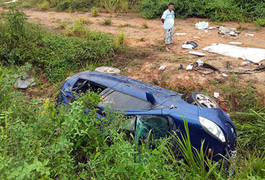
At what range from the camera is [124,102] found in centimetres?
372

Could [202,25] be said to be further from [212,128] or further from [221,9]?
[212,128]

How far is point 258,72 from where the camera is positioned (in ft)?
19.1

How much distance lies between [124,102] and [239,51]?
504 cm

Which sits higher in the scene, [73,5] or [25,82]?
[73,5]

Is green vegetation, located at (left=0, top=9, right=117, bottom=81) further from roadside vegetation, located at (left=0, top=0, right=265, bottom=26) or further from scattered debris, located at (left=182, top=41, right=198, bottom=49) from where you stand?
roadside vegetation, located at (left=0, top=0, right=265, bottom=26)

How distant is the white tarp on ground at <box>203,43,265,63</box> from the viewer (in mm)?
6559

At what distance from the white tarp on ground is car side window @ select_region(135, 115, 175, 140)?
4.60m

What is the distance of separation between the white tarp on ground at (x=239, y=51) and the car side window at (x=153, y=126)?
460cm

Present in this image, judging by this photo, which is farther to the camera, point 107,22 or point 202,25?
point 107,22

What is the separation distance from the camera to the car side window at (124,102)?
11.6ft

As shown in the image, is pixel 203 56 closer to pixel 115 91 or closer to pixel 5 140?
pixel 115 91

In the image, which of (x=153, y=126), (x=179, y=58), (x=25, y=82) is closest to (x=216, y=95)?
(x=179, y=58)

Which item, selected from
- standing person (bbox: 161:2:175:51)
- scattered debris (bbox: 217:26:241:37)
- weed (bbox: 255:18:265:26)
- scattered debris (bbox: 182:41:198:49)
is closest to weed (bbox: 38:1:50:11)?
standing person (bbox: 161:2:175:51)

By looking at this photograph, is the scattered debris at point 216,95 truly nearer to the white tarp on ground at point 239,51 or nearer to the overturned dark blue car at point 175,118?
the overturned dark blue car at point 175,118
